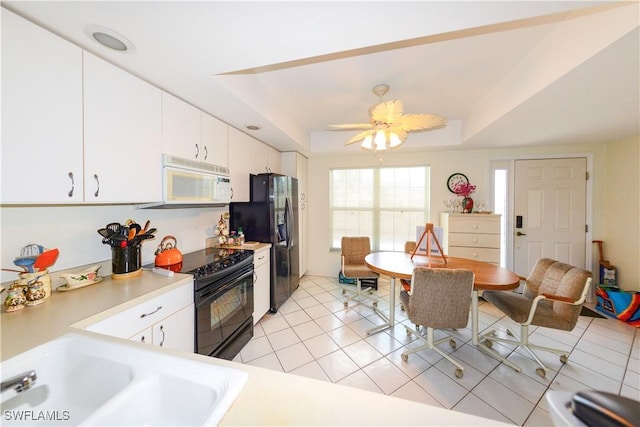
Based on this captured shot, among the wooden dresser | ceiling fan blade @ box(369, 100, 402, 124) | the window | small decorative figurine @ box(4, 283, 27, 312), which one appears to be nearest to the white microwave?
small decorative figurine @ box(4, 283, 27, 312)

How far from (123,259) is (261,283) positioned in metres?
1.36

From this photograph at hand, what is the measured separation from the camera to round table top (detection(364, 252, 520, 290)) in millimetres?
1926

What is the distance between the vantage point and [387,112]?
6.16ft

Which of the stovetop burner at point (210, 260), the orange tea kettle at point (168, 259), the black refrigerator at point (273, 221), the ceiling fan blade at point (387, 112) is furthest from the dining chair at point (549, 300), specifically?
the orange tea kettle at point (168, 259)

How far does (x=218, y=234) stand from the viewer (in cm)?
275

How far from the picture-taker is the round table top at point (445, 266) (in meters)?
1.93

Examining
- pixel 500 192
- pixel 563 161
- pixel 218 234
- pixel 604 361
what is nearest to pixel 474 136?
pixel 500 192

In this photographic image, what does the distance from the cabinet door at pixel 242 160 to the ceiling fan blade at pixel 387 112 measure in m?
1.56

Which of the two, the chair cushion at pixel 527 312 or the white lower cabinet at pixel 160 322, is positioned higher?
the white lower cabinet at pixel 160 322

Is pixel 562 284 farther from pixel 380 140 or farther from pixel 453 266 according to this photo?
pixel 380 140

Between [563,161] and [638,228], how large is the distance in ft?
3.73

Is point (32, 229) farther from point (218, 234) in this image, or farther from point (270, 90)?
point (270, 90)

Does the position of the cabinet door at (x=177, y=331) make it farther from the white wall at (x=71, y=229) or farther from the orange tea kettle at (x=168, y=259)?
the white wall at (x=71, y=229)

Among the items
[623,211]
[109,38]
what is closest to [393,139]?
[109,38]
